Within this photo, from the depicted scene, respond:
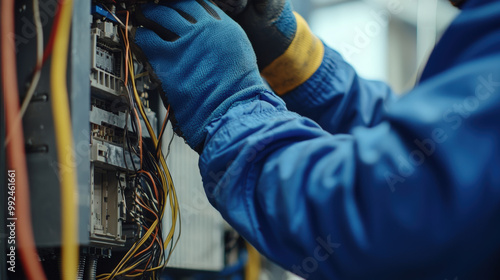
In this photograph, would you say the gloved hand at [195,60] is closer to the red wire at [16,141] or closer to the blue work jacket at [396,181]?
the blue work jacket at [396,181]

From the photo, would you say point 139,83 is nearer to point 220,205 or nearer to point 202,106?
point 202,106

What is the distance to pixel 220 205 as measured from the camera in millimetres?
726

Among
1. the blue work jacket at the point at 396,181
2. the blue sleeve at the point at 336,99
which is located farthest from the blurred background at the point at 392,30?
the blue work jacket at the point at 396,181

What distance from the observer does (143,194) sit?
92 cm

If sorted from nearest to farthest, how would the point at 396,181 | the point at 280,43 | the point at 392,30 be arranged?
the point at 396,181
the point at 280,43
the point at 392,30

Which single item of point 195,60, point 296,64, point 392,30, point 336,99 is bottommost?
point 392,30

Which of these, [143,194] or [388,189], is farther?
[143,194]

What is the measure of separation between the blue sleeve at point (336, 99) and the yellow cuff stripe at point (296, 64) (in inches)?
0.6

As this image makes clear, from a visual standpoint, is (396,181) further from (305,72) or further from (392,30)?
(392,30)

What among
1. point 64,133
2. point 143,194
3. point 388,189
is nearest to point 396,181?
point 388,189

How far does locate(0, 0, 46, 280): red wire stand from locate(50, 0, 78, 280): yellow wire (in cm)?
4

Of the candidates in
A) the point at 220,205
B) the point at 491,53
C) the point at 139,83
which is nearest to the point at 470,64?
the point at 491,53

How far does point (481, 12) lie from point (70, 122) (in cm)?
45

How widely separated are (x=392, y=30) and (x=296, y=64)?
2045mm
